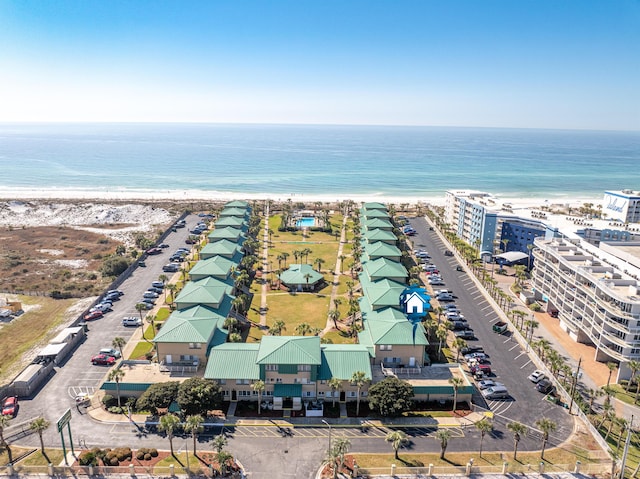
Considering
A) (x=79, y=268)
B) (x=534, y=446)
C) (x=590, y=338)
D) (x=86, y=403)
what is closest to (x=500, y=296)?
(x=590, y=338)

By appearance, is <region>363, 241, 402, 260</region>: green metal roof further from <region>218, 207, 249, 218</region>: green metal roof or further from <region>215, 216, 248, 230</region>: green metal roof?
<region>218, 207, 249, 218</region>: green metal roof

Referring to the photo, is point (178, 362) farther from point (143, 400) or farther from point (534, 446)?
point (534, 446)

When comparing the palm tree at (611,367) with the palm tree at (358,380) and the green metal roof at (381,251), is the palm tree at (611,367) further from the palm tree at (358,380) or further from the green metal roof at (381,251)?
the green metal roof at (381,251)

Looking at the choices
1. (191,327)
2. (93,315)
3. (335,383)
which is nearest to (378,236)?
(191,327)

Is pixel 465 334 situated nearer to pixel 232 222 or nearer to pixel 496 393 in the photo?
pixel 496 393

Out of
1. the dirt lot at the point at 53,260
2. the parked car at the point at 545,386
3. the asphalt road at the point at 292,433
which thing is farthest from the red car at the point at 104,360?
the parked car at the point at 545,386

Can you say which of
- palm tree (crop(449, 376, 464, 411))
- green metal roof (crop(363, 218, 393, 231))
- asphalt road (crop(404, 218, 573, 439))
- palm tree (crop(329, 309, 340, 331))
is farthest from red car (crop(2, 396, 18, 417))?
green metal roof (crop(363, 218, 393, 231))
